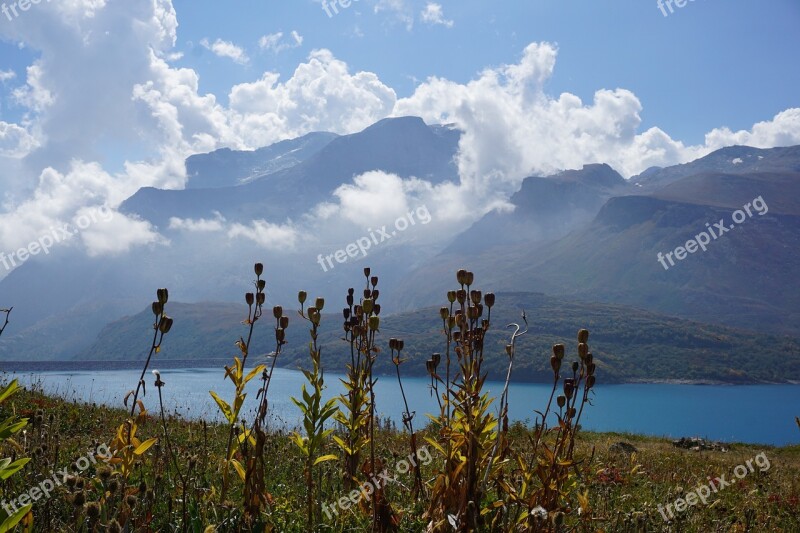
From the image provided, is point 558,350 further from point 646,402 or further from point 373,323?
point 646,402

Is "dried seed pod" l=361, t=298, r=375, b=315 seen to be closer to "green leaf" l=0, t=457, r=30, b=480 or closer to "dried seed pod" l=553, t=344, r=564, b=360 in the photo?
"dried seed pod" l=553, t=344, r=564, b=360

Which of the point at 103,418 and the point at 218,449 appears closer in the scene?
the point at 218,449

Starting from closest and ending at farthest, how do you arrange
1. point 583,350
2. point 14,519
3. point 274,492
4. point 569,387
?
point 14,519
point 569,387
point 583,350
point 274,492

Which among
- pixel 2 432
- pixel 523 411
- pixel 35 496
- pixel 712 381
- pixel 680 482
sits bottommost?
pixel 712 381

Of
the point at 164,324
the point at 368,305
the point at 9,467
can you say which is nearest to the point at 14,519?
the point at 9,467

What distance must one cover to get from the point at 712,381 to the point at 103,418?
7460 inches

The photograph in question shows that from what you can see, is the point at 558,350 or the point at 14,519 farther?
the point at 558,350

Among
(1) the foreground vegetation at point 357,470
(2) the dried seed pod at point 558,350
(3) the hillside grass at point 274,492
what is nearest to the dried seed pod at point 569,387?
(1) the foreground vegetation at point 357,470

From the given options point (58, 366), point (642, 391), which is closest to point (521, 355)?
point (642, 391)

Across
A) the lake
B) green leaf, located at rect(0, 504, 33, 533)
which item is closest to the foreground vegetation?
green leaf, located at rect(0, 504, 33, 533)

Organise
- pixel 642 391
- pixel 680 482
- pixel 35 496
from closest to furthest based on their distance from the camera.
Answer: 1. pixel 35 496
2. pixel 680 482
3. pixel 642 391

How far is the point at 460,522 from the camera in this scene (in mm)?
2789

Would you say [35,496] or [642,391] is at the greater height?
[35,496]

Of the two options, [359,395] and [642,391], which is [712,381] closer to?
[642,391]
